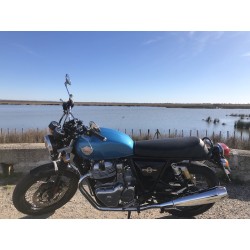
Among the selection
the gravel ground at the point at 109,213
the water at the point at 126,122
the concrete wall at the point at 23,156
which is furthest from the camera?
the water at the point at 126,122

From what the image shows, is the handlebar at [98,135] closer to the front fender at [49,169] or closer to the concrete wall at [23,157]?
the front fender at [49,169]

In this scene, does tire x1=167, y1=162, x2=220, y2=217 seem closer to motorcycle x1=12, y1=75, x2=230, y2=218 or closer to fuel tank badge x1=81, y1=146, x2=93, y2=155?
motorcycle x1=12, y1=75, x2=230, y2=218

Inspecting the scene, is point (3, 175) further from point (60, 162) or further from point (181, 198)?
point (181, 198)

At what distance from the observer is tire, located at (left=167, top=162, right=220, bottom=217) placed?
317 centimetres

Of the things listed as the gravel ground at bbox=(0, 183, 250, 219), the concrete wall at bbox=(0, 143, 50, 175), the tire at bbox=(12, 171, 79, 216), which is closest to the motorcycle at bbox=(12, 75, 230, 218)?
the tire at bbox=(12, 171, 79, 216)

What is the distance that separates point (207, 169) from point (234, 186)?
1581 mm

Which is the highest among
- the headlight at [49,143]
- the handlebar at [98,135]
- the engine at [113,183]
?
the handlebar at [98,135]

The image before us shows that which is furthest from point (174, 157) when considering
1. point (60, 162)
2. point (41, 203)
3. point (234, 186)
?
point (234, 186)

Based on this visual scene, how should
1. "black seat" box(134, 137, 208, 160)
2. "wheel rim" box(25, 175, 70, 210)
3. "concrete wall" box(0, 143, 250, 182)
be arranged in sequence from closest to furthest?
"black seat" box(134, 137, 208, 160) < "wheel rim" box(25, 175, 70, 210) < "concrete wall" box(0, 143, 250, 182)

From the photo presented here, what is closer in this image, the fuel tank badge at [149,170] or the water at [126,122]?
the fuel tank badge at [149,170]

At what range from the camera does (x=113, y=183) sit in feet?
9.68

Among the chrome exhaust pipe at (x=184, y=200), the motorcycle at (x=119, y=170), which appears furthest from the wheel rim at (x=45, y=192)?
the chrome exhaust pipe at (x=184, y=200)

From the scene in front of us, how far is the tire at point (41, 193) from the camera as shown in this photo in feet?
9.93

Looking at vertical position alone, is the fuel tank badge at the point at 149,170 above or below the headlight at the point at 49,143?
below
